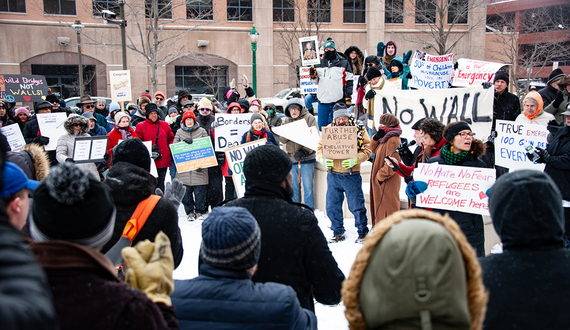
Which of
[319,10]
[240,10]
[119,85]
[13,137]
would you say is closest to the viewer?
[13,137]

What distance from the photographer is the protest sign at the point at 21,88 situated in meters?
14.3

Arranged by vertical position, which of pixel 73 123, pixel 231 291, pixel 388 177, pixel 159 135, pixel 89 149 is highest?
pixel 73 123

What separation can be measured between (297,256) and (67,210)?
4.26 ft

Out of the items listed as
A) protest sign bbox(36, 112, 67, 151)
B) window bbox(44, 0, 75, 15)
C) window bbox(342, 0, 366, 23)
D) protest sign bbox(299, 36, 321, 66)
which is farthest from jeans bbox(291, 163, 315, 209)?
window bbox(44, 0, 75, 15)

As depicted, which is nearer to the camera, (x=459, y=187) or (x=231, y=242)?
(x=231, y=242)

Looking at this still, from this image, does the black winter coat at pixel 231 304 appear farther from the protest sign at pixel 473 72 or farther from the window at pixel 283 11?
the window at pixel 283 11

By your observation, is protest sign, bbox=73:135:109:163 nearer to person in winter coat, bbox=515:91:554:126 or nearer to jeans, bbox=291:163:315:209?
jeans, bbox=291:163:315:209

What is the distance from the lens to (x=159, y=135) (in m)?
8.03

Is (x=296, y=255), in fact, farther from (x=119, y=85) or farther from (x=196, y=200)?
(x=119, y=85)

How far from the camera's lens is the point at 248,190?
2.86 m

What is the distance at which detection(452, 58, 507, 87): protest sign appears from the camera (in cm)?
965

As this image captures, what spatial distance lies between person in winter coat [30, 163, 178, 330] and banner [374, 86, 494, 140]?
6007 mm

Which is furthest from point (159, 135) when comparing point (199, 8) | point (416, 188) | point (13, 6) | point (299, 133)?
point (13, 6)

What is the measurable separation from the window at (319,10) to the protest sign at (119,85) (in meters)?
18.6
